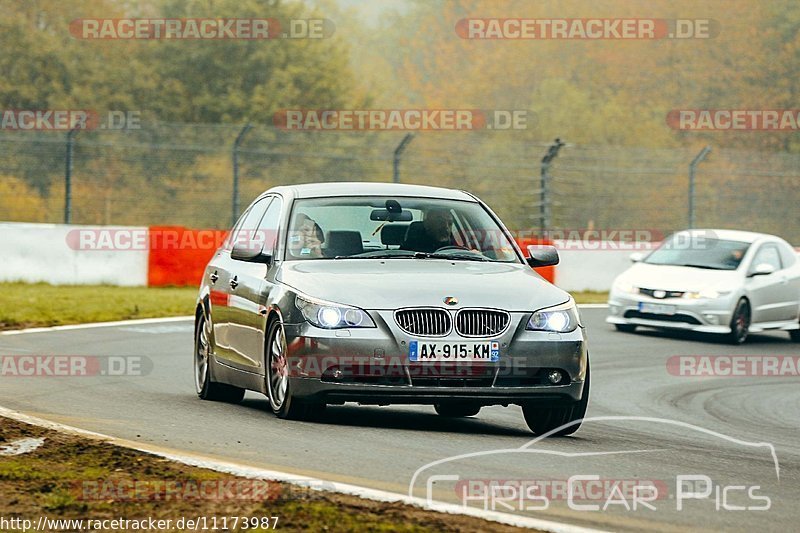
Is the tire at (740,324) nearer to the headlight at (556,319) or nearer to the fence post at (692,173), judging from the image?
the fence post at (692,173)

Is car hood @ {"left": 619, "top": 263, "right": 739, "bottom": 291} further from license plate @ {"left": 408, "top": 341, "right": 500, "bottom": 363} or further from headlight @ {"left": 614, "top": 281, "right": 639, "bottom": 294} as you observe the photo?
license plate @ {"left": 408, "top": 341, "right": 500, "bottom": 363}

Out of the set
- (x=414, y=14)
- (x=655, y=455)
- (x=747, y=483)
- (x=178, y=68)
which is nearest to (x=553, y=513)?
(x=747, y=483)

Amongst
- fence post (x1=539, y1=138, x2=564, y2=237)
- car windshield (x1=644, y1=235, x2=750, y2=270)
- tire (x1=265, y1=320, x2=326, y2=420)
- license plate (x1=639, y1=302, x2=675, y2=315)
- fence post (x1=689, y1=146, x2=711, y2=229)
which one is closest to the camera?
tire (x1=265, y1=320, x2=326, y2=420)

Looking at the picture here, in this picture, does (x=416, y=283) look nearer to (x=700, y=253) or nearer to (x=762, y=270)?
(x=762, y=270)

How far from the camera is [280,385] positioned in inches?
384

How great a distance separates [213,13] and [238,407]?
57.9 metres

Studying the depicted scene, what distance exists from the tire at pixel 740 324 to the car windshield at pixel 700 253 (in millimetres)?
672

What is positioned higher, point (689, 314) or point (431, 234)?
point (431, 234)

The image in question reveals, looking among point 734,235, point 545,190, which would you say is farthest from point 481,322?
point 545,190

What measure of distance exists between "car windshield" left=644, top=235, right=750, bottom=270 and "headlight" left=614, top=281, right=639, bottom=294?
2.68 ft

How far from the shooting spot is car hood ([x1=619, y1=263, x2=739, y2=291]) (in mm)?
20250

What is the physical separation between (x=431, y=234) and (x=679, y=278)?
10.6 metres

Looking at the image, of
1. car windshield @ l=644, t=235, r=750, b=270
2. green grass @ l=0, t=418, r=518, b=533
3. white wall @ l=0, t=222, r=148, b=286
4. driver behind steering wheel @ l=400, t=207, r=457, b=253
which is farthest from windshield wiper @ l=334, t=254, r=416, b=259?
white wall @ l=0, t=222, r=148, b=286

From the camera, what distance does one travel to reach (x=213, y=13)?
6731 cm
